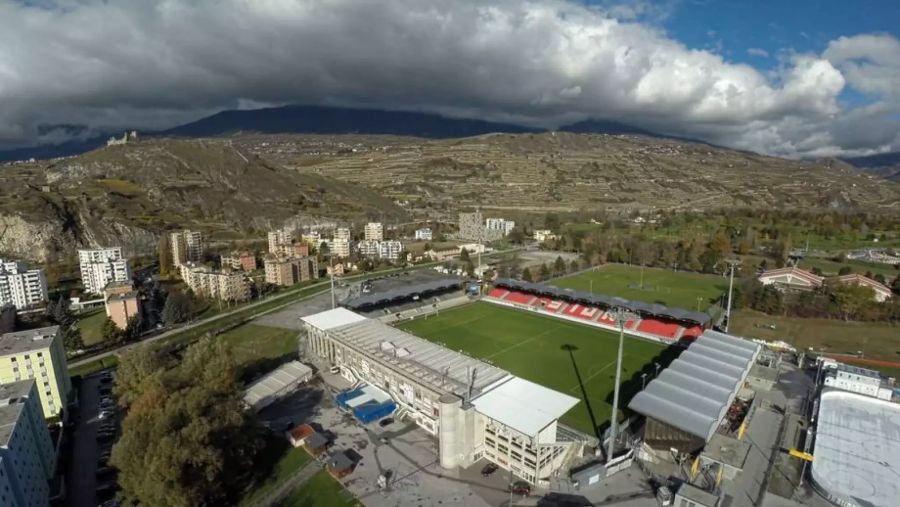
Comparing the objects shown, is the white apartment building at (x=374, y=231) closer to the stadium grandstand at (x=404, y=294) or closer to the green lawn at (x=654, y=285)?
the stadium grandstand at (x=404, y=294)

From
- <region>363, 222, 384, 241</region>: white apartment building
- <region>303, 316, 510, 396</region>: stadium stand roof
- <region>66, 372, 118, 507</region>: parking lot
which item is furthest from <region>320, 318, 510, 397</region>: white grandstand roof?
<region>363, 222, 384, 241</region>: white apartment building

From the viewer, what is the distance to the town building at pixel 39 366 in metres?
28.5

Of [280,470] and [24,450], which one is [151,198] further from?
[280,470]

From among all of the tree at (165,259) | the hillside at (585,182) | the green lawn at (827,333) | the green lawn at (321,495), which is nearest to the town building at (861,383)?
the green lawn at (827,333)

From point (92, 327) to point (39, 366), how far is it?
21720 mm

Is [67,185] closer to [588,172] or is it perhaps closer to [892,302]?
[892,302]

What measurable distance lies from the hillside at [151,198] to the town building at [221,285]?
36.5 metres

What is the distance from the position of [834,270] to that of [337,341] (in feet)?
233

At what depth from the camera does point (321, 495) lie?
21875 mm

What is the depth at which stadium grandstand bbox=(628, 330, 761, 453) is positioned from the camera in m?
23.1

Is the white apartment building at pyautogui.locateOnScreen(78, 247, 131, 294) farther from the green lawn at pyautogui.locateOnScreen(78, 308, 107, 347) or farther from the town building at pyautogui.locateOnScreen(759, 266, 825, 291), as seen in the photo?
the town building at pyautogui.locateOnScreen(759, 266, 825, 291)

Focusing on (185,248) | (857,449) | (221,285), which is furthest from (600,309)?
(185,248)

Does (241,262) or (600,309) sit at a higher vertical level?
(241,262)

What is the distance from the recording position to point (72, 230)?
279 ft
